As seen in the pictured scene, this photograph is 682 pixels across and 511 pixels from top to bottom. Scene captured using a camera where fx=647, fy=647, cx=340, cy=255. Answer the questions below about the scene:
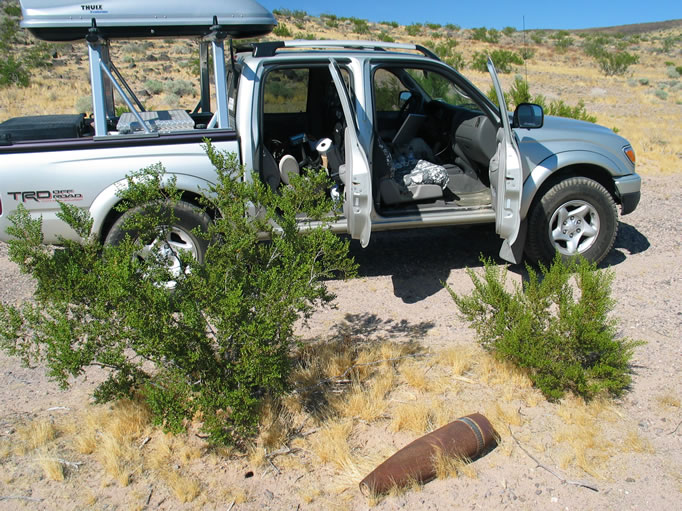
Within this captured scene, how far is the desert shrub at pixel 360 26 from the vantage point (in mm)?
40903

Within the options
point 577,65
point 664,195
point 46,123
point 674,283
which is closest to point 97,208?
point 46,123

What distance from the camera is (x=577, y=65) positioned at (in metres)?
34.3

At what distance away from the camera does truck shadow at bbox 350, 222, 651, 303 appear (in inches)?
241

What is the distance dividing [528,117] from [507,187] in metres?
0.71

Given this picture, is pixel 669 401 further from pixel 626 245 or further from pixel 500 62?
pixel 500 62

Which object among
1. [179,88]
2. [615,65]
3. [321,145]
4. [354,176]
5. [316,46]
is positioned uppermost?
[615,65]

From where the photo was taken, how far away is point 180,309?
3.53m

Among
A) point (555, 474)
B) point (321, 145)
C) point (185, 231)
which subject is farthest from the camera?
point (321, 145)

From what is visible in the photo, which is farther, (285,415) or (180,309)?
(285,415)

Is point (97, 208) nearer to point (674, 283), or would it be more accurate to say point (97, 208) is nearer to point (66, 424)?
point (66, 424)

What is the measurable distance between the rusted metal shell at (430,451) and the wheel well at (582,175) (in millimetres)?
2881

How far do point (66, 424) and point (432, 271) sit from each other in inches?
144

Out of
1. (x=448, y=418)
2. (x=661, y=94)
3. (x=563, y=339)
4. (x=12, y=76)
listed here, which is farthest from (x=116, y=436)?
(x=661, y=94)

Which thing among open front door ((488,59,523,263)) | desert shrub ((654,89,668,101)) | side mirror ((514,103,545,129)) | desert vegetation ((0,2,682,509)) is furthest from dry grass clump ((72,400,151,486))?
desert shrub ((654,89,668,101))
